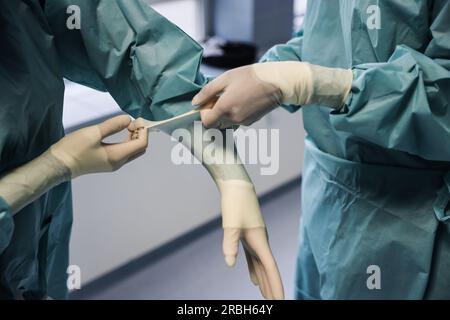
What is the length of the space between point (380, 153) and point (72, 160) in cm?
62

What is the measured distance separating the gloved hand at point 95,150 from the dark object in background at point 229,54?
1.47m

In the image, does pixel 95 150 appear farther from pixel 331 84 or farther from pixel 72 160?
pixel 331 84

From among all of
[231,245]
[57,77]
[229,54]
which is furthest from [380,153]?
[229,54]

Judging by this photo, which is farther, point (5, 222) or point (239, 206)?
point (239, 206)

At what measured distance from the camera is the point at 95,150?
101 cm

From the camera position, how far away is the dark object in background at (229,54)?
8.08ft

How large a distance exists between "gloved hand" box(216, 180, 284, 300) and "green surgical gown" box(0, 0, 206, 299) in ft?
0.66

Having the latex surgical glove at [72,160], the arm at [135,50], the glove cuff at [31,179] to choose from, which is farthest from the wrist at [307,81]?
the glove cuff at [31,179]

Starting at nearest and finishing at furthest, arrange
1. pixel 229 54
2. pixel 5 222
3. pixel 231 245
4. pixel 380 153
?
pixel 5 222 < pixel 231 245 < pixel 380 153 < pixel 229 54

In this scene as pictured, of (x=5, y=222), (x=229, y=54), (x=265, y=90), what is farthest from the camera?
(x=229, y=54)

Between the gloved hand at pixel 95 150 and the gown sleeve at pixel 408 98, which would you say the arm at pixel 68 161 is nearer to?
the gloved hand at pixel 95 150

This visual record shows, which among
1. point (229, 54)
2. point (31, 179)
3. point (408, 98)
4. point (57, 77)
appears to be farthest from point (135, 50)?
point (229, 54)

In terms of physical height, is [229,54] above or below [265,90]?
below

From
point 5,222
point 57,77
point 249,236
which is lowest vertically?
point 249,236
